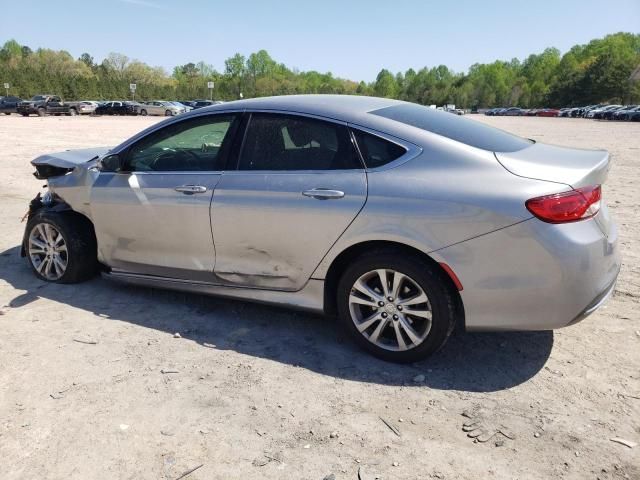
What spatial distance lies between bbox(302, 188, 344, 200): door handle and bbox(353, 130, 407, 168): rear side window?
264 mm

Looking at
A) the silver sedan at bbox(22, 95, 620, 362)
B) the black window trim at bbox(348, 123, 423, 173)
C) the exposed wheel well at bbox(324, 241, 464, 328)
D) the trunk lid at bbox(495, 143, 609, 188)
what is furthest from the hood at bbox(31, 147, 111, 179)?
the trunk lid at bbox(495, 143, 609, 188)

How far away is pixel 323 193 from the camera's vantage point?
3373 mm

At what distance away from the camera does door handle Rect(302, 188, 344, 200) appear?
3.34 metres

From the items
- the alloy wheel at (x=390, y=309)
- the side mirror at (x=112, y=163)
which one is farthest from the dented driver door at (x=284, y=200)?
the side mirror at (x=112, y=163)

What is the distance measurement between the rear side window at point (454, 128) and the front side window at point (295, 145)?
13.5 inches

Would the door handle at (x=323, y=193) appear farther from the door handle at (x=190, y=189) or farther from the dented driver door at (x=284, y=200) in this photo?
the door handle at (x=190, y=189)

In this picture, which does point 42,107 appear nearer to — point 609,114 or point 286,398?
point 286,398

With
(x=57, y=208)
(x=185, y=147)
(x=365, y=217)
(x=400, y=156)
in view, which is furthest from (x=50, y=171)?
(x=400, y=156)

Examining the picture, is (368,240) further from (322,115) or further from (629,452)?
(629,452)

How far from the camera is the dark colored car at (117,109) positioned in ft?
170

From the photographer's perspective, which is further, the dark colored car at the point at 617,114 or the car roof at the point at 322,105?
the dark colored car at the point at 617,114

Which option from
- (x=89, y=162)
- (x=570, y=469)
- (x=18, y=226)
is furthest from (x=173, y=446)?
(x=18, y=226)

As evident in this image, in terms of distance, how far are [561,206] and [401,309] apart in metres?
1.09

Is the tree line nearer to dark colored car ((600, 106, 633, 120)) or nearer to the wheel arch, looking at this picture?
dark colored car ((600, 106, 633, 120))
